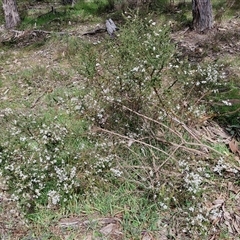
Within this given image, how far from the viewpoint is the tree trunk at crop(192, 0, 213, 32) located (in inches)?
274

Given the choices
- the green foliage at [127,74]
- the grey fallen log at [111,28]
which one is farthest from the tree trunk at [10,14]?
the green foliage at [127,74]

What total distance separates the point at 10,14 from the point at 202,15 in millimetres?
5041

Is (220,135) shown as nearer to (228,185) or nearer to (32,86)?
(228,185)

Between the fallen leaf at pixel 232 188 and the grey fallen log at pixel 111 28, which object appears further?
the grey fallen log at pixel 111 28

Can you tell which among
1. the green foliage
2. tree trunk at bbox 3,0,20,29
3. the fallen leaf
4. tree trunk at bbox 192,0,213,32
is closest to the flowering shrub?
the green foliage

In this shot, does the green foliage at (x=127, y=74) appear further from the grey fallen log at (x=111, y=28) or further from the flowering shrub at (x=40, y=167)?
the grey fallen log at (x=111, y=28)

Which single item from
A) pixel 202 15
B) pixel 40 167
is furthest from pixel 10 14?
pixel 40 167

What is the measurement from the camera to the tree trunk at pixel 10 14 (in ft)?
29.5

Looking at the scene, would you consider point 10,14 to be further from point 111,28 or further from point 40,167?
point 40,167

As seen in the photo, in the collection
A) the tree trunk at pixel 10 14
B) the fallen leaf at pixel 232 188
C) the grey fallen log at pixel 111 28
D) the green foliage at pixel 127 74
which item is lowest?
the grey fallen log at pixel 111 28

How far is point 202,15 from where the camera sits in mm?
7020

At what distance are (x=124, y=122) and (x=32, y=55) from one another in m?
4.04

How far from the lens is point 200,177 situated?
3225mm

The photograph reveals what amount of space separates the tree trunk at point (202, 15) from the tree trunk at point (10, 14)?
15.7ft
